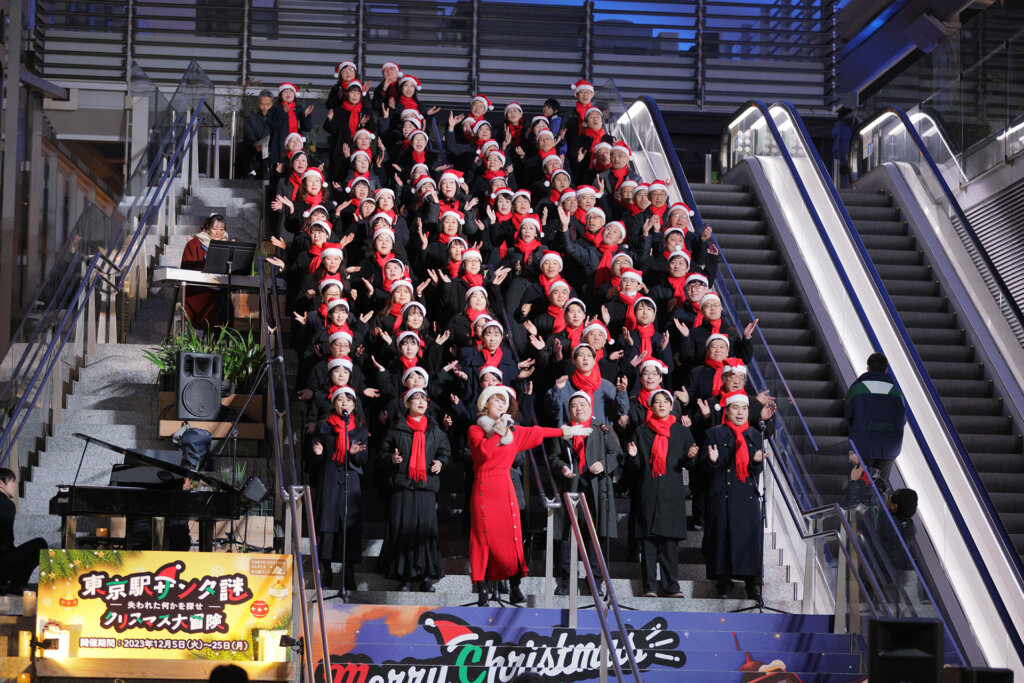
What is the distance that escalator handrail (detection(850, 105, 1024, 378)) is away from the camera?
40.5ft

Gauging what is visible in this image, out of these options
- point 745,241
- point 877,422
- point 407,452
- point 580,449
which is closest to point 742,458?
point 580,449

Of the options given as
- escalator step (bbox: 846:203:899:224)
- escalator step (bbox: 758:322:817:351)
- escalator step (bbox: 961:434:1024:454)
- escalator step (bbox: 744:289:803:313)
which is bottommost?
escalator step (bbox: 961:434:1024:454)

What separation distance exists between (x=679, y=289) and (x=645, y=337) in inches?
37.5

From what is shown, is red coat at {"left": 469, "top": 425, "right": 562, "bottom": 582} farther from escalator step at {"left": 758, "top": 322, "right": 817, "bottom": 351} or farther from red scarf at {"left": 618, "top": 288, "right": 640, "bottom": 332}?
escalator step at {"left": 758, "top": 322, "right": 817, "bottom": 351}

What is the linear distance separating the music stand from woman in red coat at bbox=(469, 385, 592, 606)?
125 inches

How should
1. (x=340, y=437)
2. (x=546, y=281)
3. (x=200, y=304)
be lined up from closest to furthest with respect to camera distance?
(x=340, y=437) → (x=546, y=281) → (x=200, y=304)

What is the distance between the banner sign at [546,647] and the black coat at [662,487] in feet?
2.53

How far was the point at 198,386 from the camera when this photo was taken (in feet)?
32.5

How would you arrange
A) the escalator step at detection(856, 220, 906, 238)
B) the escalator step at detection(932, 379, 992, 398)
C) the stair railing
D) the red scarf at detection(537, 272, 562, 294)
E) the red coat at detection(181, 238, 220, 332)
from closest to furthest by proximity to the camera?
the stair railing, the red scarf at detection(537, 272, 562, 294), the red coat at detection(181, 238, 220, 332), the escalator step at detection(932, 379, 992, 398), the escalator step at detection(856, 220, 906, 238)

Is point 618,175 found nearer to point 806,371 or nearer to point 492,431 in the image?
point 806,371

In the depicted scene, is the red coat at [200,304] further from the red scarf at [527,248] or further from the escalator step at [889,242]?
the escalator step at [889,242]

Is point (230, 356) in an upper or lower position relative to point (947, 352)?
lower

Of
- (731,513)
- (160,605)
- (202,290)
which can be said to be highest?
(202,290)

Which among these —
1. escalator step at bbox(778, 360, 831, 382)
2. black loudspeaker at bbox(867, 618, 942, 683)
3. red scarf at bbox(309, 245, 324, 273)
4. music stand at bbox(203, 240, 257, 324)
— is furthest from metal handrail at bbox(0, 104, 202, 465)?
black loudspeaker at bbox(867, 618, 942, 683)
